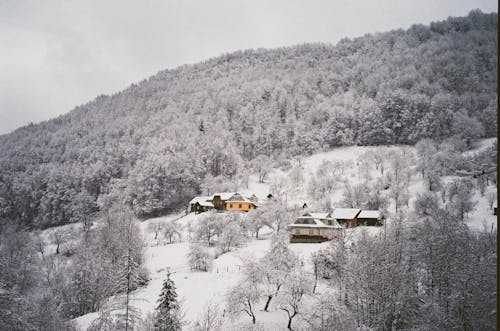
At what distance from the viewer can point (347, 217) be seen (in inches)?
2648

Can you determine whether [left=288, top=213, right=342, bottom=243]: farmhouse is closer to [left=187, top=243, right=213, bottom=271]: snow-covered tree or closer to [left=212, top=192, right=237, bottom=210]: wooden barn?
[left=187, top=243, right=213, bottom=271]: snow-covered tree

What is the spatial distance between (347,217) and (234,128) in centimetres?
9591

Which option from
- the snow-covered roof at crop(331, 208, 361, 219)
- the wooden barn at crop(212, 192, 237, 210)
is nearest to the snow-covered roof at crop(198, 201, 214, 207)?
the wooden barn at crop(212, 192, 237, 210)

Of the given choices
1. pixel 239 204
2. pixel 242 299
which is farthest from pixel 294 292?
pixel 239 204

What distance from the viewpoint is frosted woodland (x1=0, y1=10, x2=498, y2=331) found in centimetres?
2772

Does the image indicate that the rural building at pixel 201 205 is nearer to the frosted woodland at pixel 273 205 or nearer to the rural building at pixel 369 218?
the frosted woodland at pixel 273 205

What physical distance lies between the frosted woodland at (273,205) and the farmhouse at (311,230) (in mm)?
228

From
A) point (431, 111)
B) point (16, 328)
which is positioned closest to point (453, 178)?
point (431, 111)

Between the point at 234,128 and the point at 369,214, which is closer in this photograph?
the point at 369,214

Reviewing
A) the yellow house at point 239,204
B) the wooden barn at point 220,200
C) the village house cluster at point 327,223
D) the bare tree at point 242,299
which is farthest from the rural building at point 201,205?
the bare tree at point 242,299

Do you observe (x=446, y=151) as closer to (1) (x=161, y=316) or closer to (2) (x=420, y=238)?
(2) (x=420, y=238)

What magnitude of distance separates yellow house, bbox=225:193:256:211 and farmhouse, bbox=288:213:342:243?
1130 inches

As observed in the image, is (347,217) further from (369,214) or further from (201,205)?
(201,205)

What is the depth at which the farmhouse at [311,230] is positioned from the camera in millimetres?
59781
